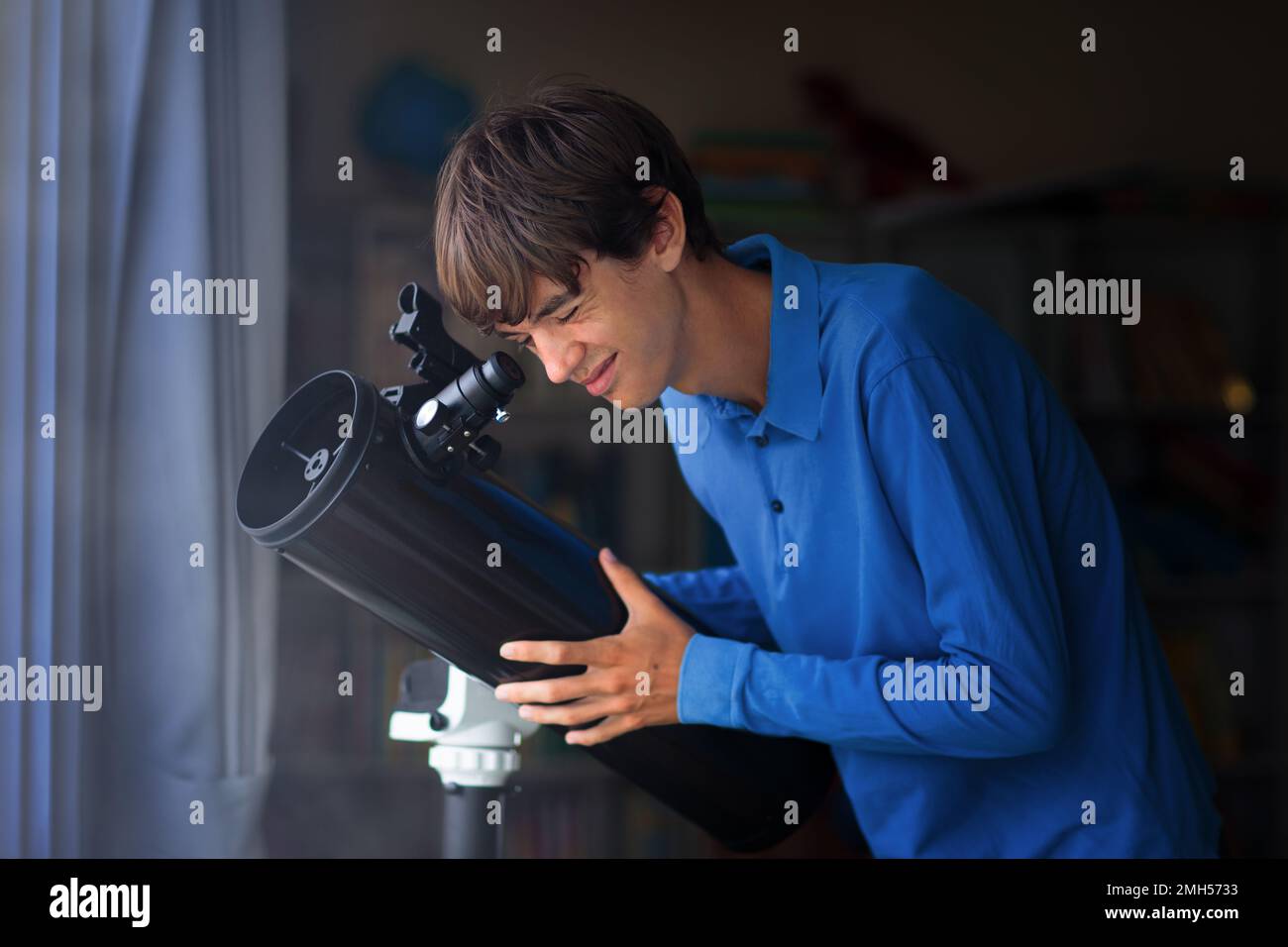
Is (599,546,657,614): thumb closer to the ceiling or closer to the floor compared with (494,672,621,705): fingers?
closer to the ceiling

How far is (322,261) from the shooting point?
163 cm

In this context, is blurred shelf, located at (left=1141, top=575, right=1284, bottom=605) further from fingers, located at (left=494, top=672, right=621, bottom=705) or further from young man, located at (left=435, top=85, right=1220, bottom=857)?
fingers, located at (left=494, top=672, right=621, bottom=705)

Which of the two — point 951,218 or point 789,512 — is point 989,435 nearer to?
point 789,512

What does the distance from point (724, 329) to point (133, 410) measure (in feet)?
2.10

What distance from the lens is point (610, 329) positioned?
2.73ft

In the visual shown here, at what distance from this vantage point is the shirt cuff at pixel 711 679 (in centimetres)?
85

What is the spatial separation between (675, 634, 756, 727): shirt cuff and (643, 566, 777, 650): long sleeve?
20 cm

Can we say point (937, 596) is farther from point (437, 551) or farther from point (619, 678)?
point (437, 551)

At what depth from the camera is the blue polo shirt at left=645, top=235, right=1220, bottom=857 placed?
2.53ft

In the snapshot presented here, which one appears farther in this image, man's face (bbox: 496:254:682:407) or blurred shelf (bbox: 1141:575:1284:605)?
blurred shelf (bbox: 1141:575:1284:605)

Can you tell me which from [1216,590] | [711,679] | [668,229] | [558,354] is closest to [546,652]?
[711,679]

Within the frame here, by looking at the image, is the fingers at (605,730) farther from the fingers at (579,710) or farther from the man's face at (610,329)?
the man's face at (610,329)

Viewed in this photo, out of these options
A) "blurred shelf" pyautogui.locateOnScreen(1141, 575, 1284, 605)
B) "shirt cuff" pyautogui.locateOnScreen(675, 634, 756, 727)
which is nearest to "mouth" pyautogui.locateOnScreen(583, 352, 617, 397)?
"shirt cuff" pyautogui.locateOnScreen(675, 634, 756, 727)

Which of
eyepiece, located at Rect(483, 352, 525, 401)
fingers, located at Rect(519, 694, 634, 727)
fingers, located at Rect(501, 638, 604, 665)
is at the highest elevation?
eyepiece, located at Rect(483, 352, 525, 401)
